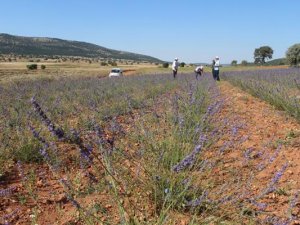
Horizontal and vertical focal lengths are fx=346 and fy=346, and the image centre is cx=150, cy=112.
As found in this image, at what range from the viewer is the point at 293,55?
44781 millimetres

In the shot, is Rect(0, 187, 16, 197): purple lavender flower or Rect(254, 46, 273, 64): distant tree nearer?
Rect(0, 187, 16, 197): purple lavender flower

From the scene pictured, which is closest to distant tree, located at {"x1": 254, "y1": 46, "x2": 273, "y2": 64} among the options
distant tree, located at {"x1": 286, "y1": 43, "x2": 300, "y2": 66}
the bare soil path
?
distant tree, located at {"x1": 286, "y1": 43, "x2": 300, "y2": 66}

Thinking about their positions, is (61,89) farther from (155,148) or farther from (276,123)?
(155,148)

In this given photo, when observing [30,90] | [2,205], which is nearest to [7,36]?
[30,90]

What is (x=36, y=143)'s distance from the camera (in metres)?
4.57

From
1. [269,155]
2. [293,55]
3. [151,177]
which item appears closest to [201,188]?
[151,177]

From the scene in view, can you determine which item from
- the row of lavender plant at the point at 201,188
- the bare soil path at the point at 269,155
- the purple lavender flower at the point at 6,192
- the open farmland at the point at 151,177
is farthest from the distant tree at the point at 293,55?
the purple lavender flower at the point at 6,192

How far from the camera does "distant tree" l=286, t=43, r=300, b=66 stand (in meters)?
44.4

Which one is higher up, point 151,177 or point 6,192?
point 151,177

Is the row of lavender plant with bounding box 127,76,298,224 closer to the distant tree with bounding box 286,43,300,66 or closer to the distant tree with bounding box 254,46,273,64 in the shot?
the distant tree with bounding box 286,43,300,66

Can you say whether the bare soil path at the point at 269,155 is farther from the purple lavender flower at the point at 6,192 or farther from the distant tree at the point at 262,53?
the distant tree at the point at 262,53

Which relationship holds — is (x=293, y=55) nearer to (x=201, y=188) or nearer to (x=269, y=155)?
(x=269, y=155)

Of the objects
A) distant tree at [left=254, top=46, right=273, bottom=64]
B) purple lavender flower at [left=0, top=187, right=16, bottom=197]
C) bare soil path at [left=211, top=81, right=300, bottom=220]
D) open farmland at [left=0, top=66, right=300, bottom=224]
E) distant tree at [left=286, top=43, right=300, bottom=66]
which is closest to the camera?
open farmland at [left=0, top=66, right=300, bottom=224]

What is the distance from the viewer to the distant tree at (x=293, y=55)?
44.4 m
